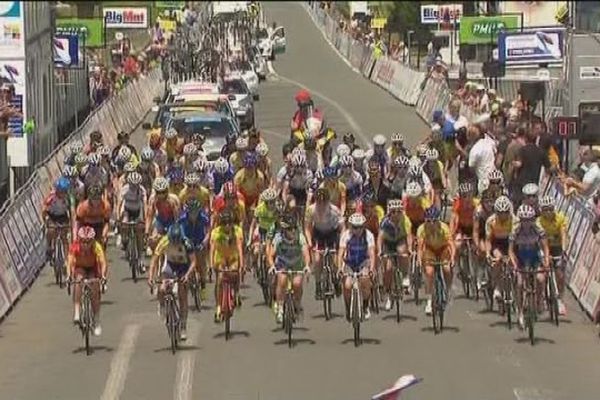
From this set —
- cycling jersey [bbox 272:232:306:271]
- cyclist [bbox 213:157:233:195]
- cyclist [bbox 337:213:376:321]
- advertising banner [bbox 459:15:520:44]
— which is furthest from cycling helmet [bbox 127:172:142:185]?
advertising banner [bbox 459:15:520:44]

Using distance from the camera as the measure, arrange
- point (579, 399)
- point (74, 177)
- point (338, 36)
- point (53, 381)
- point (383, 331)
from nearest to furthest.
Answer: point (579, 399), point (53, 381), point (383, 331), point (74, 177), point (338, 36)

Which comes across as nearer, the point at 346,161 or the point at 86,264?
the point at 86,264

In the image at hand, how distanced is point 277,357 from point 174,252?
1.72 m

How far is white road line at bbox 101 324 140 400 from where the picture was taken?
1867 centimetres

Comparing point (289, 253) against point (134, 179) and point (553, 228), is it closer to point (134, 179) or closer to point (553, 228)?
point (553, 228)

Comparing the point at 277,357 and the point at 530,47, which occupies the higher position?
the point at 530,47

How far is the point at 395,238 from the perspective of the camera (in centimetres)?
2264

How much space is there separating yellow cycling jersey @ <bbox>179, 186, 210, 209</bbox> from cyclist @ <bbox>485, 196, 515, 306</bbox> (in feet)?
13.2

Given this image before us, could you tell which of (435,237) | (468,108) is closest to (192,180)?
(435,237)

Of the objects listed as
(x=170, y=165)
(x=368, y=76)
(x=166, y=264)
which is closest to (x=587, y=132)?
(x=170, y=165)

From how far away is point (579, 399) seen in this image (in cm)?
1786

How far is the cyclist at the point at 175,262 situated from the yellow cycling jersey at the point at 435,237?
2.93 meters

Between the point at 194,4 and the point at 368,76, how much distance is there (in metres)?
25.1

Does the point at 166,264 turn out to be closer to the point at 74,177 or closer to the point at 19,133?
the point at 74,177
